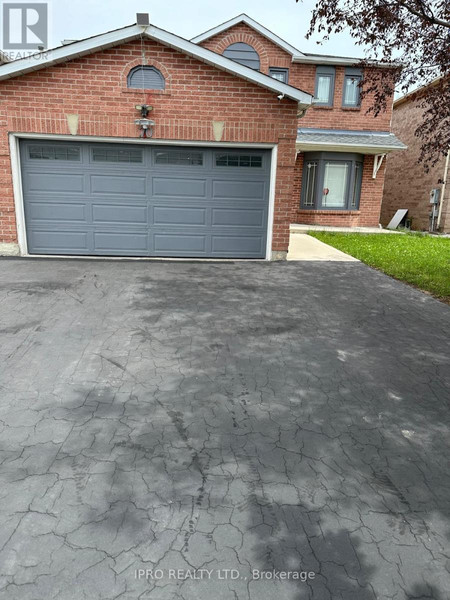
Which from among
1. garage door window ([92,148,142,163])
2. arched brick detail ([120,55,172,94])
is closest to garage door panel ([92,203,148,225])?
garage door window ([92,148,142,163])

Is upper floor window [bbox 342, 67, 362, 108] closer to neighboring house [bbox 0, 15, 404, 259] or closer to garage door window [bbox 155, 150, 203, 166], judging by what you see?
neighboring house [bbox 0, 15, 404, 259]

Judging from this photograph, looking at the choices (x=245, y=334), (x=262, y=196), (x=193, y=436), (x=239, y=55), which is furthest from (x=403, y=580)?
(x=239, y=55)

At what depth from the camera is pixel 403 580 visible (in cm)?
189

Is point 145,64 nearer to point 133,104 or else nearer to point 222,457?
point 133,104

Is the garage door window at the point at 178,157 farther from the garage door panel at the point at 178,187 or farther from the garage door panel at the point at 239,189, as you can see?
the garage door panel at the point at 239,189

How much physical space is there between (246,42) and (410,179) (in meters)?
10.5

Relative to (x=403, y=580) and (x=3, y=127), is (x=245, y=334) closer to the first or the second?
(x=403, y=580)

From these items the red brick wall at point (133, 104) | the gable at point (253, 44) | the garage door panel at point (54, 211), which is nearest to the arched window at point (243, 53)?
the gable at point (253, 44)

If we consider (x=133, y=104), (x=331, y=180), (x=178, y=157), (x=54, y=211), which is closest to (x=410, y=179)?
(x=331, y=180)

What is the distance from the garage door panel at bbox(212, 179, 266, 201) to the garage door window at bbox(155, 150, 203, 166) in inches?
25.9

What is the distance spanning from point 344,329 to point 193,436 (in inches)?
120

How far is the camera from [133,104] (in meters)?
8.66

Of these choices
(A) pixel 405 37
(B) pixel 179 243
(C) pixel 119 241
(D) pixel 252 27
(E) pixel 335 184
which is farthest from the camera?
(E) pixel 335 184

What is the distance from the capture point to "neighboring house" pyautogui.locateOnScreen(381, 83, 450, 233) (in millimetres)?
18220
